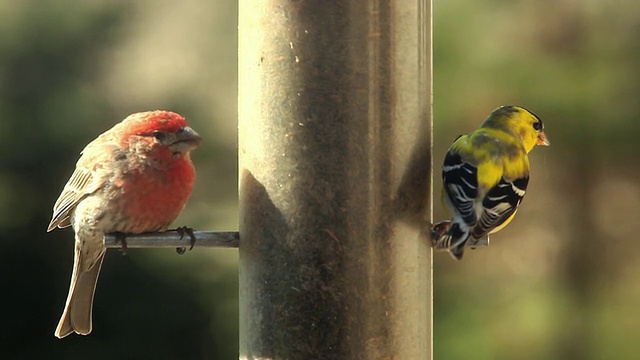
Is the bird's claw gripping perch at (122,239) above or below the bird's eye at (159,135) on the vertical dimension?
below

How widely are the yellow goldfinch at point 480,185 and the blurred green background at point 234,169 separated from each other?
1.95 m

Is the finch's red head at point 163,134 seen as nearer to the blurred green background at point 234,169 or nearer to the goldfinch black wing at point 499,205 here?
the goldfinch black wing at point 499,205

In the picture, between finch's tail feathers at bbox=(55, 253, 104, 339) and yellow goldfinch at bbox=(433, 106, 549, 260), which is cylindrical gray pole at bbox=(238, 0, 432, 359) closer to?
yellow goldfinch at bbox=(433, 106, 549, 260)

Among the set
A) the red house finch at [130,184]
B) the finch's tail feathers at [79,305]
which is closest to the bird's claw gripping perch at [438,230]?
the red house finch at [130,184]

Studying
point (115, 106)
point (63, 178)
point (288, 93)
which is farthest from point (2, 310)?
point (288, 93)

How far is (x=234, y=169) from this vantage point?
902cm

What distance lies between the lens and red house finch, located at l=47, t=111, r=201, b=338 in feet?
18.0

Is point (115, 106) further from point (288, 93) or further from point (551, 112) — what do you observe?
point (288, 93)

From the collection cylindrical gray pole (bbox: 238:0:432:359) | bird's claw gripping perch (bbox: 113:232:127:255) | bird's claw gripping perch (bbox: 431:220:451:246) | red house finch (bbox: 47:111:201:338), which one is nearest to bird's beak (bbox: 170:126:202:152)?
red house finch (bbox: 47:111:201:338)

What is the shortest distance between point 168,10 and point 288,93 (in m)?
5.81

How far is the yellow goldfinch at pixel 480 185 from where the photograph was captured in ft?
17.3

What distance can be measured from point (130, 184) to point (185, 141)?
317mm

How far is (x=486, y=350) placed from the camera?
340 inches

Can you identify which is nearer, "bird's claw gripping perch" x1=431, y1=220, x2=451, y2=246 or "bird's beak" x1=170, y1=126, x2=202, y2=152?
"bird's claw gripping perch" x1=431, y1=220, x2=451, y2=246
